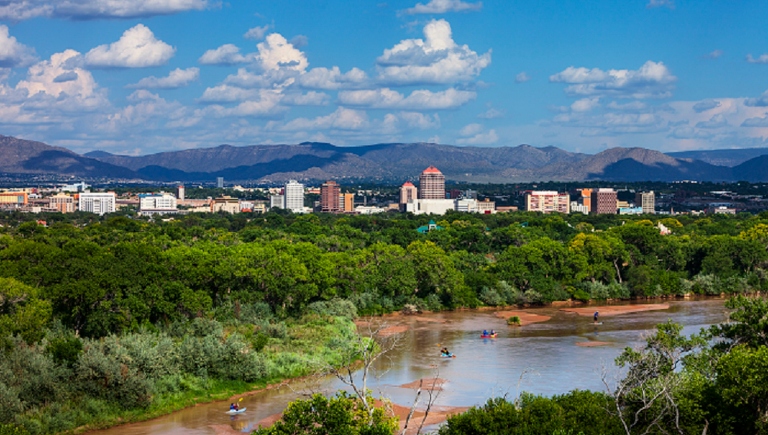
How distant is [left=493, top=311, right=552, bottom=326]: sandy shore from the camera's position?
6444 centimetres

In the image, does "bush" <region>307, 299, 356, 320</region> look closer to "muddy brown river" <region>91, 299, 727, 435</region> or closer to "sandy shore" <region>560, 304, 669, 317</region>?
"muddy brown river" <region>91, 299, 727, 435</region>

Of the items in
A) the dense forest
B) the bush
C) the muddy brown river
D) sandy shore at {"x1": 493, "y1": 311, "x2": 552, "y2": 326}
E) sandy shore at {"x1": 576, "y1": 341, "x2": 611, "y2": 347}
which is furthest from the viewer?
sandy shore at {"x1": 493, "y1": 311, "x2": 552, "y2": 326}

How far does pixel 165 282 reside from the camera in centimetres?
5169

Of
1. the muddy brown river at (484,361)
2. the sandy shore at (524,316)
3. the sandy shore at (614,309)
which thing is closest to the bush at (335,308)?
the muddy brown river at (484,361)

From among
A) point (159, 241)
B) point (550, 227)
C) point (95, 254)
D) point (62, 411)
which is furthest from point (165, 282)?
point (550, 227)

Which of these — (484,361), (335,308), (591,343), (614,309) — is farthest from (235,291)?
(614,309)

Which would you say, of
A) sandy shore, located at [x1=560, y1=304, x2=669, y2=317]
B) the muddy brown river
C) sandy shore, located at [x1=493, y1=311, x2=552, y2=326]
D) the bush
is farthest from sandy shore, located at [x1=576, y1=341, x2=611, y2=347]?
the bush

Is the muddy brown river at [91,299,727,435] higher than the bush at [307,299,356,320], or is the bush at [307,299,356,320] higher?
the bush at [307,299,356,320]

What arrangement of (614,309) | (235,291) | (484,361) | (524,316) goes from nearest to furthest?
(484,361)
(235,291)
(524,316)
(614,309)

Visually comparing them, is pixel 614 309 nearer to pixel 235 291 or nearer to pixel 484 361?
pixel 484 361

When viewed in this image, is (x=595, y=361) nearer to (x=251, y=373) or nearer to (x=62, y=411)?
(x=251, y=373)

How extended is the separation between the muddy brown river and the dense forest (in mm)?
1990

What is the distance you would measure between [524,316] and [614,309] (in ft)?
25.5

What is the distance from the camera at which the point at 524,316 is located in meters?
67.0
